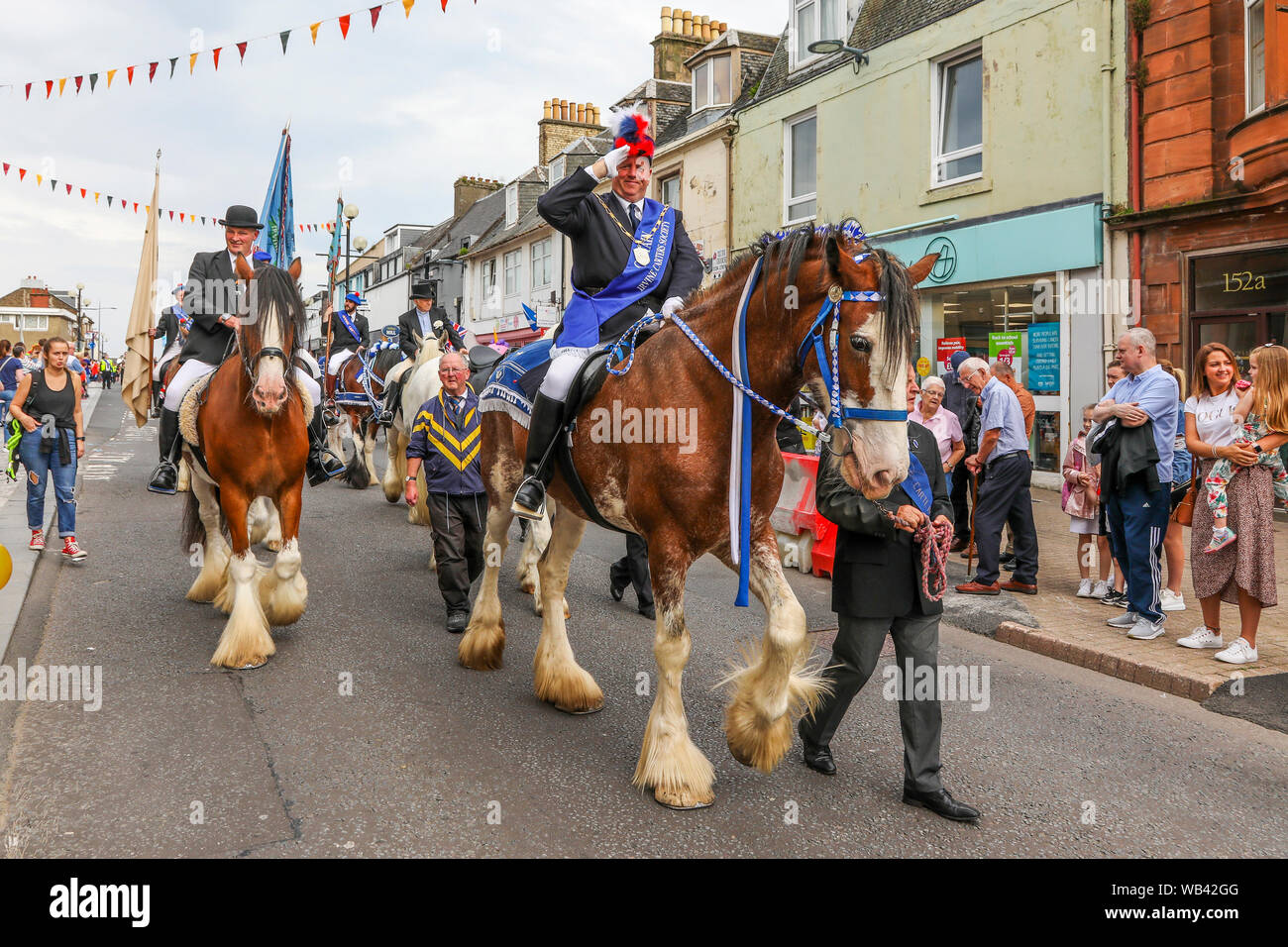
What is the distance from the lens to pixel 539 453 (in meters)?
4.98

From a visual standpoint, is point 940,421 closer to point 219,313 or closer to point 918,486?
point 918,486

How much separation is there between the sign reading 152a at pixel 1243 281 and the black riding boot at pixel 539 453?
10670 mm

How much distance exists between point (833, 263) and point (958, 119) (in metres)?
13.9

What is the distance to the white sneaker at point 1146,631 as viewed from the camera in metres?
6.72

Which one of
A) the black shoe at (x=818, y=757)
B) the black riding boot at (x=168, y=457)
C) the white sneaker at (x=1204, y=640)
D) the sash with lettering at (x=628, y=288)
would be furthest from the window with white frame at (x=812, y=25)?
the black shoe at (x=818, y=757)

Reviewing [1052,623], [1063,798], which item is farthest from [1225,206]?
[1063,798]

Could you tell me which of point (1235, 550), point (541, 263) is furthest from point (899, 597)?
point (541, 263)

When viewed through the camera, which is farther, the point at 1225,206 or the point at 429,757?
the point at 1225,206

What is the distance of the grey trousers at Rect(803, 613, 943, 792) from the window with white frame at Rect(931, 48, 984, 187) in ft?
42.3

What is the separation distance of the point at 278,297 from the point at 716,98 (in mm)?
18844

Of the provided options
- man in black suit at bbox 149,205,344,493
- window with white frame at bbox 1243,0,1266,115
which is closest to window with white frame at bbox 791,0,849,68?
window with white frame at bbox 1243,0,1266,115

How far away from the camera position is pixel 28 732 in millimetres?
4633

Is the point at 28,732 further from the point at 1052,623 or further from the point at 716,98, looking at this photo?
the point at 716,98

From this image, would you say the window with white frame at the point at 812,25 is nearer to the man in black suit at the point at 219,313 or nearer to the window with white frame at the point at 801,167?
the window with white frame at the point at 801,167
